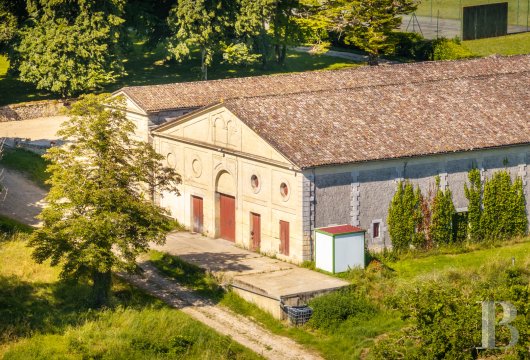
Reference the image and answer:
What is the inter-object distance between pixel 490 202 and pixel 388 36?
34.2 metres

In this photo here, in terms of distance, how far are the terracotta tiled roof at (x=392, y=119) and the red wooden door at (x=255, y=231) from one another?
3743mm

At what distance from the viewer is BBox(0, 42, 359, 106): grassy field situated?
90.9m

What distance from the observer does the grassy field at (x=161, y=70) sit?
298 ft

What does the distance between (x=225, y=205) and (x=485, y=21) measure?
49.2 m

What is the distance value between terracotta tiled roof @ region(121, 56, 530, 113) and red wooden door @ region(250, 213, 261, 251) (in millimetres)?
10539

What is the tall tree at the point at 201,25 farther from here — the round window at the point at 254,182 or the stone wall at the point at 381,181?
the stone wall at the point at 381,181

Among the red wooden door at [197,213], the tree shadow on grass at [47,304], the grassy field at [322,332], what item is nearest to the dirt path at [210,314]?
the grassy field at [322,332]

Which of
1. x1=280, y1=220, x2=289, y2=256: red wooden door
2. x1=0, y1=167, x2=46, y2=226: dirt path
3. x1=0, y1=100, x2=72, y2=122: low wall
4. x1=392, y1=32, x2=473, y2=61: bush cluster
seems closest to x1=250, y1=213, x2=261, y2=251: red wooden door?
x1=280, y1=220, x2=289, y2=256: red wooden door

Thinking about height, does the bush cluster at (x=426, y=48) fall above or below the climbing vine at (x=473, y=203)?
above

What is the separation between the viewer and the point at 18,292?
175 ft

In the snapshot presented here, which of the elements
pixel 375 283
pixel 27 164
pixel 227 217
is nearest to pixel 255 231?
pixel 227 217

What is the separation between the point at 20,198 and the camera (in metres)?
65.5

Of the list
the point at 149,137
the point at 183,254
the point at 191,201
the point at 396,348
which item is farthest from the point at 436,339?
the point at 149,137

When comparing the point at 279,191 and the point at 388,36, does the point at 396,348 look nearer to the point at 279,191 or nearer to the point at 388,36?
the point at 279,191
